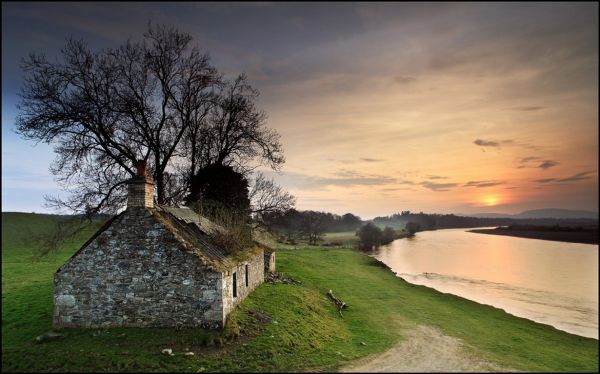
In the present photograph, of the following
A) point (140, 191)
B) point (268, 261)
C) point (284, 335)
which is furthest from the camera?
point (268, 261)

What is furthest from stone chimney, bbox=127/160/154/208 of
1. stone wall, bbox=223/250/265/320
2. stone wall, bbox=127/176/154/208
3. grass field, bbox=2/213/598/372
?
stone wall, bbox=223/250/265/320

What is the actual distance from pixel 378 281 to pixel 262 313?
1837cm

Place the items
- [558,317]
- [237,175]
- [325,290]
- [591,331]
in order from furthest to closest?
[237,175]
[325,290]
[558,317]
[591,331]

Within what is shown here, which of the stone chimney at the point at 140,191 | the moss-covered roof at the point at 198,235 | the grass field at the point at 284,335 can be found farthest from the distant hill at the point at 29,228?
the stone chimney at the point at 140,191

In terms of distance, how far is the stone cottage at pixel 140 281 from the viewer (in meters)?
15.0

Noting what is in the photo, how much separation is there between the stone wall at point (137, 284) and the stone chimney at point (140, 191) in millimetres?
978

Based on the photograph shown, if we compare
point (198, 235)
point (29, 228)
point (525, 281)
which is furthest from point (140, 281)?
point (525, 281)

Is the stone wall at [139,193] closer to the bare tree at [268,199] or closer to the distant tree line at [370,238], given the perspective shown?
the bare tree at [268,199]

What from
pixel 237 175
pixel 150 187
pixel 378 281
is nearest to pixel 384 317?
pixel 378 281

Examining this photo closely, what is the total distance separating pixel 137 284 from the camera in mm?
15258

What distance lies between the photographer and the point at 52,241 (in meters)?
21.2

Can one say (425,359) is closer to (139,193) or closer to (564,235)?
(139,193)

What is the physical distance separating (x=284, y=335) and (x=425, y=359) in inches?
224

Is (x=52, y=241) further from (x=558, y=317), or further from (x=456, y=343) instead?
(x=558, y=317)
